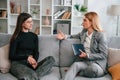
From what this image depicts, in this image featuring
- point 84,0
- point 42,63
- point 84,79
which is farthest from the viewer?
point 84,0

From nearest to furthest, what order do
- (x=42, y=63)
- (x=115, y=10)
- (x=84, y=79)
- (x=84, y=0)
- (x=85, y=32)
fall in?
(x=84, y=79), (x=42, y=63), (x=85, y=32), (x=115, y=10), (x=84, y=0)

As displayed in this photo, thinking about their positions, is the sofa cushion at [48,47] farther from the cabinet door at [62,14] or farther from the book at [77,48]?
the cabinet door at [62,14]

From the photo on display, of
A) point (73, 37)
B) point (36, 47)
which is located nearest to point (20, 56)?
point (36, 47)

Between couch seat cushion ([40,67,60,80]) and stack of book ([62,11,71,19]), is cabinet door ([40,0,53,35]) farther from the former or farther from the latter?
couch seat cushion ([40,67,60,80])

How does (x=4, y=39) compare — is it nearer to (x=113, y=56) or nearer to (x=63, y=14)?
(x=113, y=56)

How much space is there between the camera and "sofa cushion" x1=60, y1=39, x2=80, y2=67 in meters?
3.02

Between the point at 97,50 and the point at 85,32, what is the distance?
32 centimetres

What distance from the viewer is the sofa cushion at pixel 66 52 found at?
9.92 feet

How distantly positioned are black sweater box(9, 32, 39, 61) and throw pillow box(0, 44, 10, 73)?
67 mm

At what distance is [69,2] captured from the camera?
216 inches

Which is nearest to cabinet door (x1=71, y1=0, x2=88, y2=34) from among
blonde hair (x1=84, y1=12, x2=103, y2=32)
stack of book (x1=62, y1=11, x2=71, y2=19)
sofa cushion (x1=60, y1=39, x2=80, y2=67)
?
stack of book (x1=62, y1=11, x2=71, y2=19)

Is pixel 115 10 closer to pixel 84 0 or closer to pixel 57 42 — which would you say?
pixel 84 0

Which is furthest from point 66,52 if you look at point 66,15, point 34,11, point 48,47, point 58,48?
point 34,11

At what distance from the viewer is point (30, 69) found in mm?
2633
